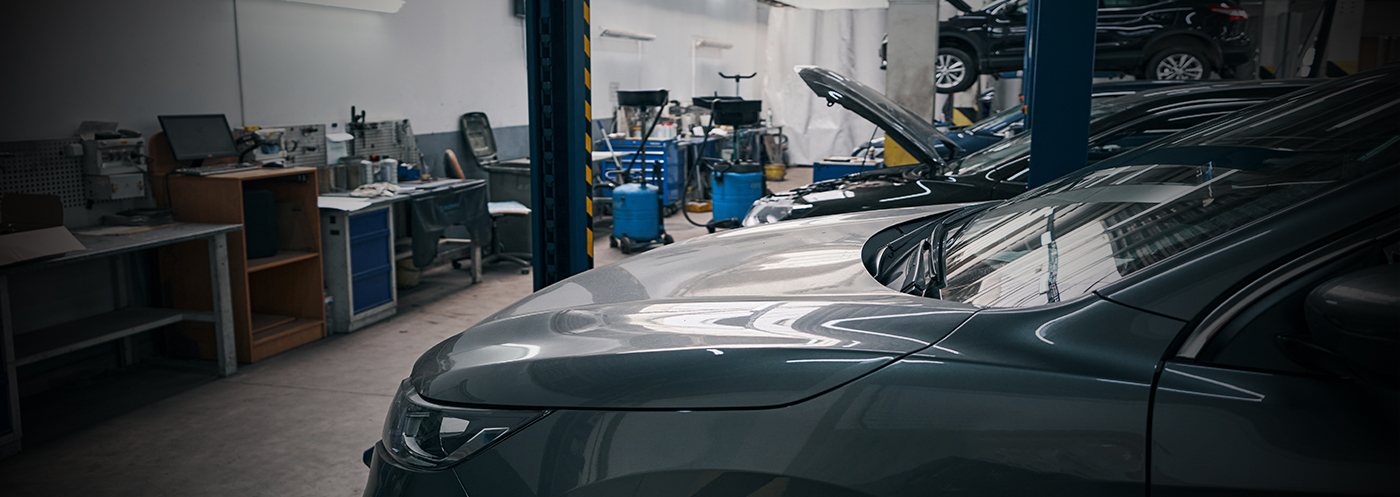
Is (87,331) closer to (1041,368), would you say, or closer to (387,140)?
(387,140)

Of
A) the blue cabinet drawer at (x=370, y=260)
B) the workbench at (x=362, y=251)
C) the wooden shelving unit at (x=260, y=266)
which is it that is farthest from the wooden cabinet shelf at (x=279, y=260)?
the blue cabinet drawer at (x=370, y=260)

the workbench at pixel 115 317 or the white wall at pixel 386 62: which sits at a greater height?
the white wall at pixel 386 62

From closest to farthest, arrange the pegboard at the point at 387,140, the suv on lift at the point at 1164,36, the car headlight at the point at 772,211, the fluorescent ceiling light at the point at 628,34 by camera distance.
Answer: the car headlight at the point at 772,211 < the pegboard at the point at 387,140 < the suv on lift at the point at 1164,36 < the fluorescent ceiling light at the point at 628,34

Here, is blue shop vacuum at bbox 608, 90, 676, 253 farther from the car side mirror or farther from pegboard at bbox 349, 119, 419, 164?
the car side mirror

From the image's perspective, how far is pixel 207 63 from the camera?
5.14 metres

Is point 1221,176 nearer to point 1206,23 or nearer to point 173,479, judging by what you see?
point 173,479

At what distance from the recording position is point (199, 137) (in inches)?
191

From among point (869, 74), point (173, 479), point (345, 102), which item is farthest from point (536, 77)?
point (869, 74)

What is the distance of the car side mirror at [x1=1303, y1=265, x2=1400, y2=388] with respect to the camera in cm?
89

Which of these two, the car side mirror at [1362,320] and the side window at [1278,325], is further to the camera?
the side window at [1278,325]

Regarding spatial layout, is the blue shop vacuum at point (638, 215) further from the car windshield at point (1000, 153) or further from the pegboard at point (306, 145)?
the car windshield at point (1000, 153)

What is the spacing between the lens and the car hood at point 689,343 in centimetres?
121

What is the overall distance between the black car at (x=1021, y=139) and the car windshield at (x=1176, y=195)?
277cm

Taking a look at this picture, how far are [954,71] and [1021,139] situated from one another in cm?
568
